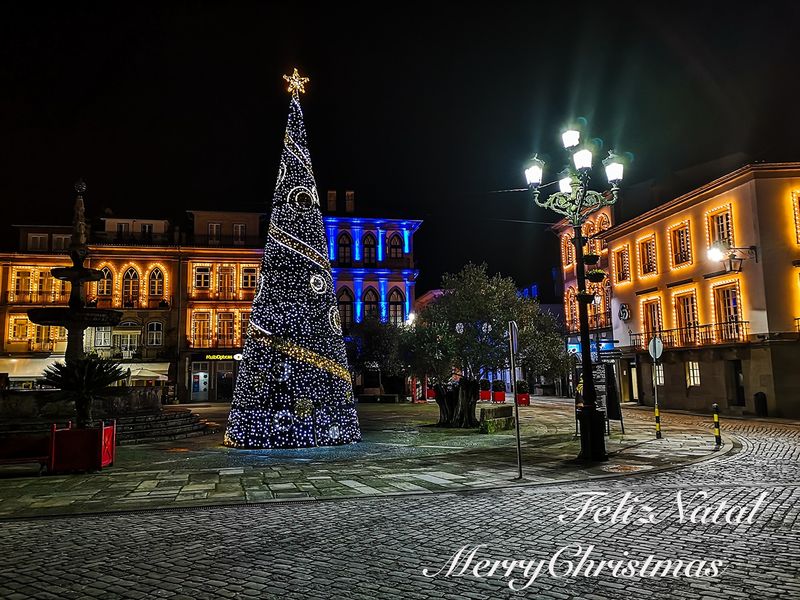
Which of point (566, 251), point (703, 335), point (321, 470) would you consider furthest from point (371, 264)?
point (321, 470)

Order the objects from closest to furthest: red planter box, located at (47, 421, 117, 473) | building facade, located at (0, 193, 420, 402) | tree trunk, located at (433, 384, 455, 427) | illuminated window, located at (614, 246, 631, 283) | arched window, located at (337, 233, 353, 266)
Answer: red planter box, located at (47, 421, 117, 473)
tree trunk, located at (433, 384, 455, 427)
illuminated window, located at (614, 246, 631, 283)
building facade, located at (0, 193, 420, 402)
arched window, located at (337, 233, 353, 266)

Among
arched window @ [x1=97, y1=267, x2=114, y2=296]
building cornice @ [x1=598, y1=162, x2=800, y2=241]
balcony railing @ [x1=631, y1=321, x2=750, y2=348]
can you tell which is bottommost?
balcony railing @ [x1=631, y1=321, x2=750, y2=348]

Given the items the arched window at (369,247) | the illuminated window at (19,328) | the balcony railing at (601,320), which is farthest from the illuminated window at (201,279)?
the balcony railing at (601,320)

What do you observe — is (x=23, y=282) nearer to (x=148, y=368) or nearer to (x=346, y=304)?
(x=148, y=368)

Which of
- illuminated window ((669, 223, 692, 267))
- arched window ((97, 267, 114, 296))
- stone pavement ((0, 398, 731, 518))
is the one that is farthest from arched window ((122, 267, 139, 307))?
illuminated window ((669, 223, 692, 267))

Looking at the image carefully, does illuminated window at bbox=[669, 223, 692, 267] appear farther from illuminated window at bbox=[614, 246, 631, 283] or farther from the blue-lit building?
the blue-lit building

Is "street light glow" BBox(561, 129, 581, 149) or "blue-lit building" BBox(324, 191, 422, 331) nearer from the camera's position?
"street light glow" BBox(561, 129, 581, 149)

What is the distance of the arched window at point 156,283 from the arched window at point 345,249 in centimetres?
1430

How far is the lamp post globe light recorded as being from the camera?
11.9m

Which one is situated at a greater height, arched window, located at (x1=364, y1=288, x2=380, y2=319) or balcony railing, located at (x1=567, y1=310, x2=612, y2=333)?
arched window, located at (x1=364, y1=288, x2=380, y2=319)

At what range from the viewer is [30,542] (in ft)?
22.0

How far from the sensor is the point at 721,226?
27203mm

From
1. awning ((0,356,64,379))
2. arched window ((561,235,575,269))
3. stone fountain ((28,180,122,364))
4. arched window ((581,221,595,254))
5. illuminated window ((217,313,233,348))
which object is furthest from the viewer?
illuminated window ((217,313,233,348))

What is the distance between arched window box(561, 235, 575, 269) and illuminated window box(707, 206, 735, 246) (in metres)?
15.3
